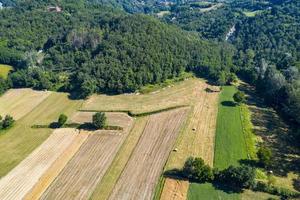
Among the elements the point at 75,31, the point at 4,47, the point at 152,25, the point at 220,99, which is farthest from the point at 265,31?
the point at 4,47

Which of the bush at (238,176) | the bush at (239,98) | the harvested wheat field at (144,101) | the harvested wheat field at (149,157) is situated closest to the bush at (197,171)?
the bush at (238,176)

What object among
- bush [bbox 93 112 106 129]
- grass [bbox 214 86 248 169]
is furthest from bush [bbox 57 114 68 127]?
grass [bbox 214 86 248 169]

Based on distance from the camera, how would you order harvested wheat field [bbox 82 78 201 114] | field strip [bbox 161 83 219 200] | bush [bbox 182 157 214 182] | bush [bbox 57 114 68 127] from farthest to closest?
harvested wheat field [bbox 82 78 201 114] → bush [bbox 57 114 68 127] → field strip [bbox 161 83 219 200] → bush [bbox 182 157 214 182]

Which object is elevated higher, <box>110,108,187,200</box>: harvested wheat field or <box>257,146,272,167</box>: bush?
<box>257,146,272,167</box>: bush

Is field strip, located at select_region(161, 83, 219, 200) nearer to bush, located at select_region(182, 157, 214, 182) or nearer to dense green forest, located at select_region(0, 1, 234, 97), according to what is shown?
bush, located at select_region(182, 157, 214, 182)

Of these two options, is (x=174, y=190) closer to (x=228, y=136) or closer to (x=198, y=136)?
(x=198, y=136)

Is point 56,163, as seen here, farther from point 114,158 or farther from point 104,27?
point 104,27

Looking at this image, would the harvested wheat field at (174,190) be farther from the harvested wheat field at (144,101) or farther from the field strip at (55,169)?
the harvested wheat field at (144,101)
